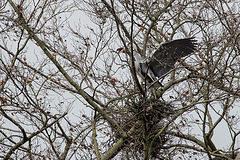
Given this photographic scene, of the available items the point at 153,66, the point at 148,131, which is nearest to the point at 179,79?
the point at 153,66

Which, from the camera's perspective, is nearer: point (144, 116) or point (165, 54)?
point (144, 116)

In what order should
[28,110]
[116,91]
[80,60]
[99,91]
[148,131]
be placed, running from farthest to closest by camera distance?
[99,91] < [80,60] < [28,110] < [116,91] < [148,131]

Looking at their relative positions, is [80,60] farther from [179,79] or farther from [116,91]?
[179,79]

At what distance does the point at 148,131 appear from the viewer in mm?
4711

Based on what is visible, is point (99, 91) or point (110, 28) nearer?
point (110, 28)

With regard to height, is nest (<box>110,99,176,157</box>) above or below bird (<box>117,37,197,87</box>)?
below

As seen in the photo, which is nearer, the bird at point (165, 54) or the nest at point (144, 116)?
the nest at point (144, 116)

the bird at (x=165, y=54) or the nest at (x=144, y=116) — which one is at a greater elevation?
the bird at (x=165, y=54)

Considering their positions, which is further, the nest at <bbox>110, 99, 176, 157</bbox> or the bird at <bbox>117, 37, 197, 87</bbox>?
the bird at <bbox>117, 37, 197, 87</bbox>

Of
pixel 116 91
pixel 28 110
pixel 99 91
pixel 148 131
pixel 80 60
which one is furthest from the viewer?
pixel 99 91

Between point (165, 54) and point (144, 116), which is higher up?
point (165, 54)

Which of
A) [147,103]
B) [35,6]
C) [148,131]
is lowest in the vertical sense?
[148,131]

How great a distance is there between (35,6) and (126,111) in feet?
9.32

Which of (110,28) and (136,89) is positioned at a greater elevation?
(110,28)
